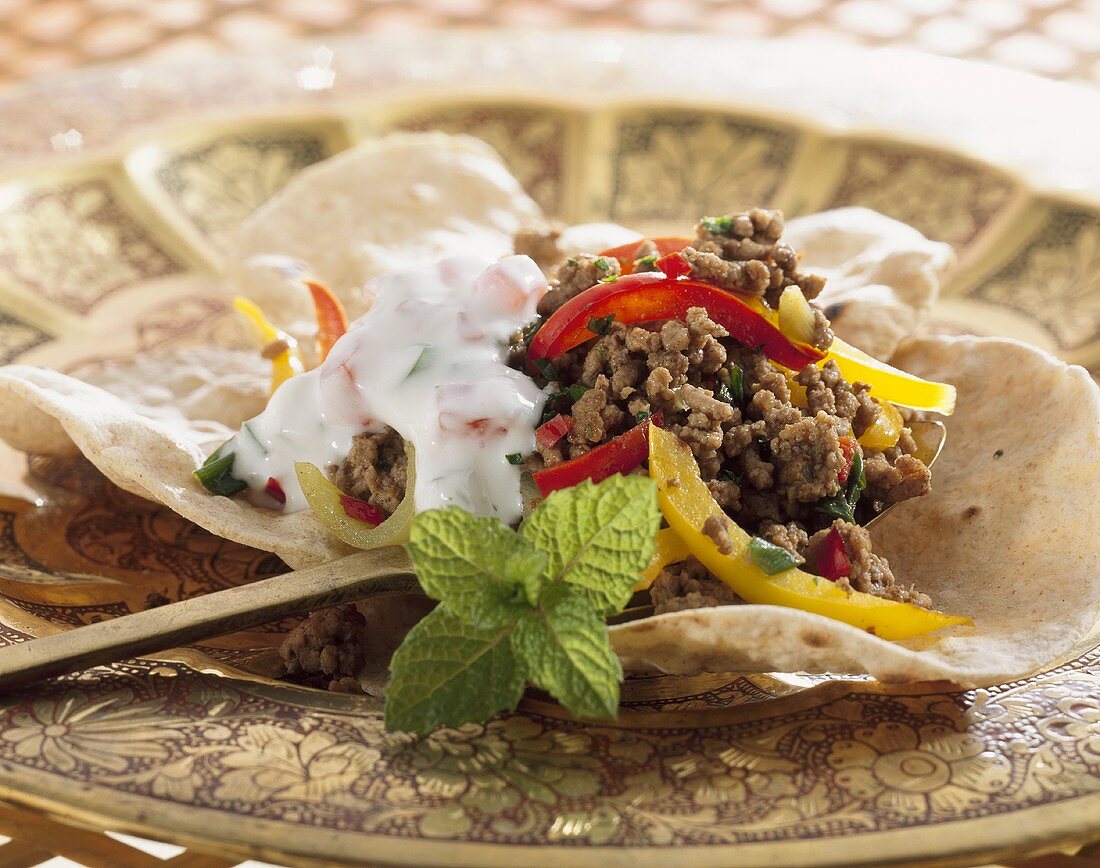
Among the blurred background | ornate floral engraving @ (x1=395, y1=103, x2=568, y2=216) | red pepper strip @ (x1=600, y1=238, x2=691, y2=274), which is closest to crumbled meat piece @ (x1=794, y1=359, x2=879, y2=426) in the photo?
red pepper strip @ (x1=600, y1=238, x2=691, y2=274)

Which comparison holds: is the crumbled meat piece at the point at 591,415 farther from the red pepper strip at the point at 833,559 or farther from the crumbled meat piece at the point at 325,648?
the crumbled meat piece at the point at 325,648

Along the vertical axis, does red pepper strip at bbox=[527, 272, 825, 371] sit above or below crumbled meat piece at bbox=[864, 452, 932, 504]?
above

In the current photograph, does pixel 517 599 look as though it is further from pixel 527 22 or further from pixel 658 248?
pixel 527 22

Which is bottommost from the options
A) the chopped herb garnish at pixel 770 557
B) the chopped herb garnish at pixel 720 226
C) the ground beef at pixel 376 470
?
the ground beef at pixel 376 470

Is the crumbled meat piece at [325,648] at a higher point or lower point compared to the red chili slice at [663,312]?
lower

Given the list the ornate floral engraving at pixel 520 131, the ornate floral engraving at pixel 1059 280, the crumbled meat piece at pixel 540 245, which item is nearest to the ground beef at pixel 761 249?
the crumbled meat piece at pixel 540 245

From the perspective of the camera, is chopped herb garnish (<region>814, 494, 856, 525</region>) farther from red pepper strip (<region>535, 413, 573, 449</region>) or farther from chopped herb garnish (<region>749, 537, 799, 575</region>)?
red pepper strip (<region>535, 413, 573, 449</region>)

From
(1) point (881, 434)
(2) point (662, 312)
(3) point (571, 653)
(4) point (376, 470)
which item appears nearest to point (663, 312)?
(2) point (662, 312)
